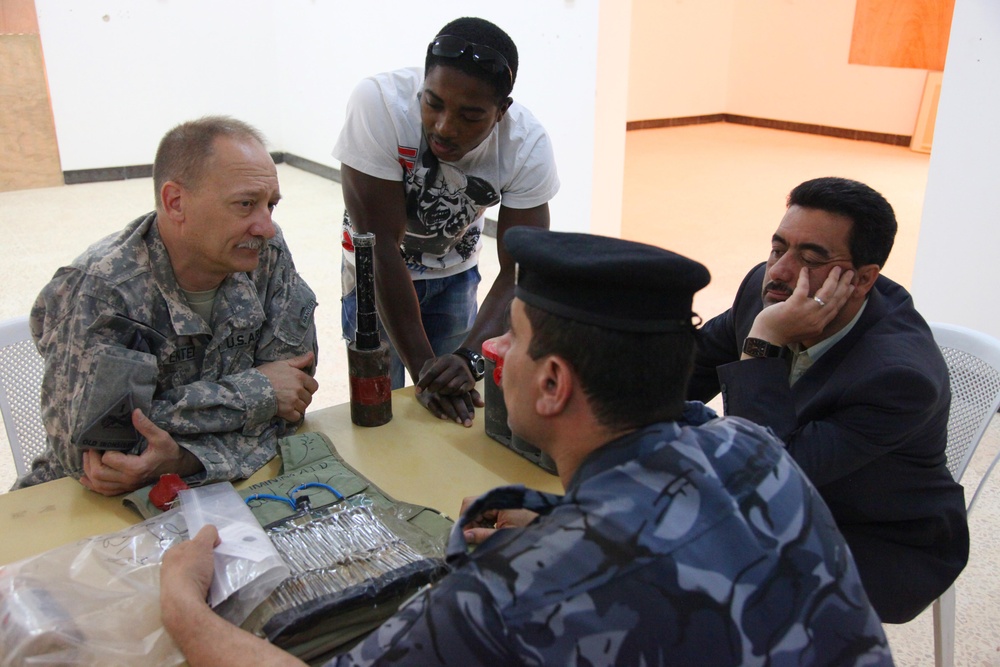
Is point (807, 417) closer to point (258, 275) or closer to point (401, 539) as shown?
point (401, 539)

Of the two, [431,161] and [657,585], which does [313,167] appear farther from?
[657,585]

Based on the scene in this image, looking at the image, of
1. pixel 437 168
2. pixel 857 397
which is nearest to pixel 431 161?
pixel 437 168

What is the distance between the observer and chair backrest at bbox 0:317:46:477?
72.7 inches

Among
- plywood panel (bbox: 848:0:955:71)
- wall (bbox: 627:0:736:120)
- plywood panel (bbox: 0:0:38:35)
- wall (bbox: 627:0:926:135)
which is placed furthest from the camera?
wall (bbox: 627:0:736:120)

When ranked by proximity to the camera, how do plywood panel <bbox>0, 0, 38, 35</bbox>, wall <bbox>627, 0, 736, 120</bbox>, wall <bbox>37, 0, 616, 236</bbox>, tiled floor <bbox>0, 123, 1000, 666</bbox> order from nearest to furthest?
tiled floor <bbox>0, 123, 1000, 666</bbox>
wall <bbox>37, 0, 616, 236</bbox>
plywood panel <bbox>0, 0, 38, 35</bbox>
wall <bbox>627, 0, 736, 120</bbox>

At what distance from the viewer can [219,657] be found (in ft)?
3.37

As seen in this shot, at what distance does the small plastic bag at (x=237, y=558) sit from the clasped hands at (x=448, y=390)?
533 millimetres

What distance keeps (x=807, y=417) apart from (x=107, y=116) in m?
7.27

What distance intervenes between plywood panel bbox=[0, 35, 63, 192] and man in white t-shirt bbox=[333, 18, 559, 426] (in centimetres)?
606

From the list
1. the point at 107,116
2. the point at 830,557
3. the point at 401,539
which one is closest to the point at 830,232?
the point at 830,557

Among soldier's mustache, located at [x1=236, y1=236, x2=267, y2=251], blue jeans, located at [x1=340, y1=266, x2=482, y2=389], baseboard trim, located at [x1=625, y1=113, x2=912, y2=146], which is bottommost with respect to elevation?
baseboard trim, located at [x1=625, y1=113, x2=912, y2=146]

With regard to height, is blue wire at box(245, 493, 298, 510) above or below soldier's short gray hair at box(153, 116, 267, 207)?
below

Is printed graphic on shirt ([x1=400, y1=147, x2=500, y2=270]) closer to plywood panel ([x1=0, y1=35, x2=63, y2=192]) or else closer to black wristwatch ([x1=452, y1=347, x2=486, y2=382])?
black wristwatch ([x1=452, y1=347, x2=486, y2=382])

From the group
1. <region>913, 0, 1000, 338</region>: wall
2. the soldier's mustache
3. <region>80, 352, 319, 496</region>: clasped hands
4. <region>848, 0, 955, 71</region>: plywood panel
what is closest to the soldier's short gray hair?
the soldier's mustache
